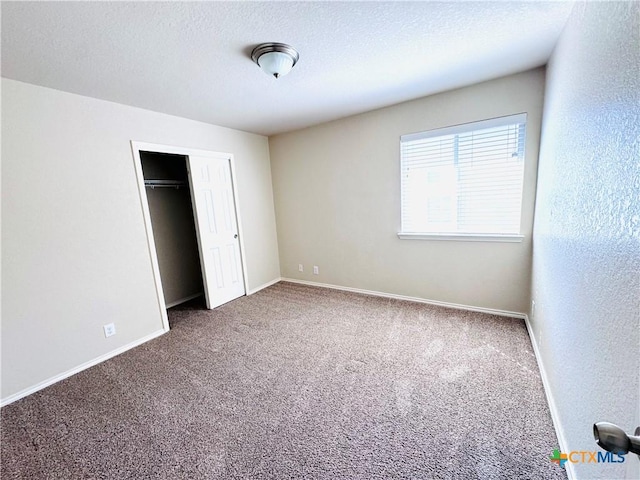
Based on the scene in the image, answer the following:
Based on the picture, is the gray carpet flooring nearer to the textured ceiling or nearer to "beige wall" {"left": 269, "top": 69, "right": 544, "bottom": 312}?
"beige wall" {"left": 269, "top": 69, "right": 544, "bottom": 312}

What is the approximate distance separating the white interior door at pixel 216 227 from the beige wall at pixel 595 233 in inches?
134

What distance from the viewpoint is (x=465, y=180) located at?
9.25 ft

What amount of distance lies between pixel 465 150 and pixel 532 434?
7.97 ft

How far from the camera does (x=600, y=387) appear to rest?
3.16 ft

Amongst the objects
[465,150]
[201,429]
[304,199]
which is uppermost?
[465,150]

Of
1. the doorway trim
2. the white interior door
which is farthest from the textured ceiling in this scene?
the white interior door

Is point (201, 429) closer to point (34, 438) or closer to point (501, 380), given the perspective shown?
point (34, 438)

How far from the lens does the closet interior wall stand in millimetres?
3508

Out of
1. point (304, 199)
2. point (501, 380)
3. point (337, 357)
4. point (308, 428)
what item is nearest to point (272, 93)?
point (304, 199)

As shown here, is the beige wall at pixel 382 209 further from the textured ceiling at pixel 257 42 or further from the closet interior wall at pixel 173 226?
the closet interior wall at pixel 173 226

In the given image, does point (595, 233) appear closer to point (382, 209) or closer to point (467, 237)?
point (467, 237)

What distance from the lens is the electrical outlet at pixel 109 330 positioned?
2521 millimetres

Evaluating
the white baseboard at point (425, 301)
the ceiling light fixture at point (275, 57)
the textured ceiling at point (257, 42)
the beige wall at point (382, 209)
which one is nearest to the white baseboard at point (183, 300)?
the beige wall at point (382, 209)

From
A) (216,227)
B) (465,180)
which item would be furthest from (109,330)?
(465,180)
